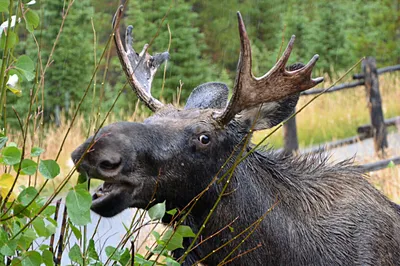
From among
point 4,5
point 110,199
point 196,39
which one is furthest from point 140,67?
point 196,39

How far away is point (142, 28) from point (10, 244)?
1906 centimetres

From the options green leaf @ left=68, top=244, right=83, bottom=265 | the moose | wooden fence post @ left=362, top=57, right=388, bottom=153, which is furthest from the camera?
wooden fence post @ left=362, top=57, right=388, bottom=153

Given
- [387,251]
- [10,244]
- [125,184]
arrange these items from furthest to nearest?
1. [387,251]
2. [125,184]
3. [10,244]

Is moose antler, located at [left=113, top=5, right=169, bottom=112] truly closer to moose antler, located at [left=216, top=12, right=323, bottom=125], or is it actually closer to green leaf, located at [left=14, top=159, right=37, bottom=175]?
moose antler, located at [left=216, top=12, right=323, bottom=125]

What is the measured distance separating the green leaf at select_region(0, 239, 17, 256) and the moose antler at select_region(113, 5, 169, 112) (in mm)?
1402

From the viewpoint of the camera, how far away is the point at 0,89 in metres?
3.16

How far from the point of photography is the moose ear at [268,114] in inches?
163

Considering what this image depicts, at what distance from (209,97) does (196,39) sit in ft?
63.7

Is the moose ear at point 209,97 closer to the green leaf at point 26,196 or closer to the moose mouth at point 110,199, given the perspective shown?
the moose mouth at point 110,199

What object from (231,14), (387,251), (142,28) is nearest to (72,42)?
(142,28)

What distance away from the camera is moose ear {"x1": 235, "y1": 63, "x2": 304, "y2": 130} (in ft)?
13.6

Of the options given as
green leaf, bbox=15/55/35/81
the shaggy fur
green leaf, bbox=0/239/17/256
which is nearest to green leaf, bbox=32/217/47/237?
green leaf, bbox=0/239/17/256

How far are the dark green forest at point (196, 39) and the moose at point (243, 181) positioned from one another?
8.52 metres

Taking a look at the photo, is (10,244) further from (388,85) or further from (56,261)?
(388,85)
